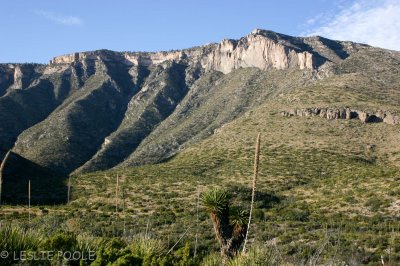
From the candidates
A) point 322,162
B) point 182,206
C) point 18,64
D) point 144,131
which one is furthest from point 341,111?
point 18,64

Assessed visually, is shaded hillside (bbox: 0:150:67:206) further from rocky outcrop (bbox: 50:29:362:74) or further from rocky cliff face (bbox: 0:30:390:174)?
rocky outcrop (bbox: 50:29:362:74)

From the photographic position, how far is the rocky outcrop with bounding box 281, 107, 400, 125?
61844 millimetres

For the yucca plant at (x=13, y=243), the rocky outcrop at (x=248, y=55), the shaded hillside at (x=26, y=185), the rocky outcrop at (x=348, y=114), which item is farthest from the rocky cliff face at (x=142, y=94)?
the yucca plant at (x=13, y=243)

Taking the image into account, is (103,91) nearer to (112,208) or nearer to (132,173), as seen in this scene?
(132,173)

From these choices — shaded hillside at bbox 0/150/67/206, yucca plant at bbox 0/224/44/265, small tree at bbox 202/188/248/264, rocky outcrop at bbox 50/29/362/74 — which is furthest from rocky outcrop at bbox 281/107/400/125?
yucca plant at bbox 0/224/44/265

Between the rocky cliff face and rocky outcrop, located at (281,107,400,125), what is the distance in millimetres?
22492

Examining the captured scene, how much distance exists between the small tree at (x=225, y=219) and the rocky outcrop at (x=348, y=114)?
175ft

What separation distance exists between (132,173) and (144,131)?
5713 cm

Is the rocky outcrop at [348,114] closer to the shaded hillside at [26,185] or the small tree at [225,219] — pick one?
the shaded hillside at [26,185]

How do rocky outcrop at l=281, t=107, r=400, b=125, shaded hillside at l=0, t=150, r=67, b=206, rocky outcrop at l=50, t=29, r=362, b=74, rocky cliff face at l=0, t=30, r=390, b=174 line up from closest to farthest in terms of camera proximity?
1. shaded hillside at l=0, t=150, r=67, b=206
2. rocky outcrop at l=281, t=107, r=400, b=125
3. rocky cliff face at l=0, t=30, r=390, b=174
4. rocky outcrop at l=50, t=29, r=362, b=74

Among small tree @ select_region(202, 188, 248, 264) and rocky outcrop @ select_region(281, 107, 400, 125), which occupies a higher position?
rocky outcrop @ select_region(281, 107, 400, 125)

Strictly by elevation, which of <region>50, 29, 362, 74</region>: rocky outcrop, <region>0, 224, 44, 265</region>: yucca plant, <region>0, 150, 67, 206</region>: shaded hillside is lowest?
<region>0, 150, 67, 206</region>: shaded hillside

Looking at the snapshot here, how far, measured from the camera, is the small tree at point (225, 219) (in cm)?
1377

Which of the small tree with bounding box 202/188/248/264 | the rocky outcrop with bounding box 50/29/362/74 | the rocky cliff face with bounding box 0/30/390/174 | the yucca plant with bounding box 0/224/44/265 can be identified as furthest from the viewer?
the rocky outcrop with bounding box 50/29/362/74
